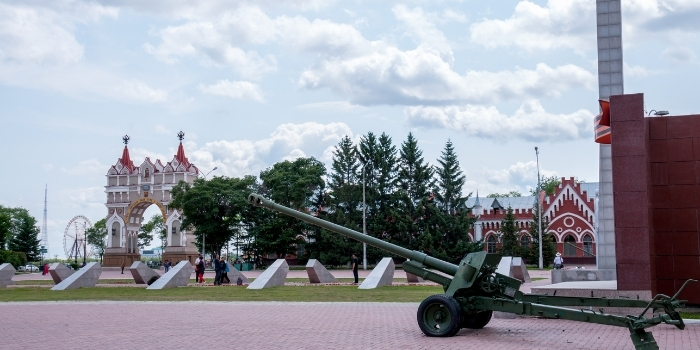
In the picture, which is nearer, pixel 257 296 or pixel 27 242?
pixel 257 296

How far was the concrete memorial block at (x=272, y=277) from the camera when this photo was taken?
29.0 metres

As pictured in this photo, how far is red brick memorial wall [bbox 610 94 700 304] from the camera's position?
14.9 meters

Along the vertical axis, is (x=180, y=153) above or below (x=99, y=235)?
above

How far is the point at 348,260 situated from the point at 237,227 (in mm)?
12913

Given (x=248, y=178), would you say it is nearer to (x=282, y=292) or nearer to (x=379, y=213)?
(x=379, y=213)

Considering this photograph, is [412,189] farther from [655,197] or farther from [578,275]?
[655,197]

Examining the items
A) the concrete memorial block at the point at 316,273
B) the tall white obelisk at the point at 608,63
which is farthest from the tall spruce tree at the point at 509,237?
the tall white obelisk at the point at 608,63

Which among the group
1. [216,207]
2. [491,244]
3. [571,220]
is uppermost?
[216,207]

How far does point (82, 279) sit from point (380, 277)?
1308 cm

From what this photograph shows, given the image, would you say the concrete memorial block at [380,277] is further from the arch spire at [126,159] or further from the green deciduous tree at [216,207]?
the arch spire at [126,159]

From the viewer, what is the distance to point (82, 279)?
105 feet

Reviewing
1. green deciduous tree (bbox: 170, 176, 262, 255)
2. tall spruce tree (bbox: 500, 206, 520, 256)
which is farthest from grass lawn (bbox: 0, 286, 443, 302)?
tall spruce tree (bbox: 500, 206, 520, 256)

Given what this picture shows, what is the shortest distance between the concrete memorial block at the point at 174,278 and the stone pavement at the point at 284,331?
10.8 metres

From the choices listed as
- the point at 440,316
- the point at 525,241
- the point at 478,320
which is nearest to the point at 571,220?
the point at 525,241
